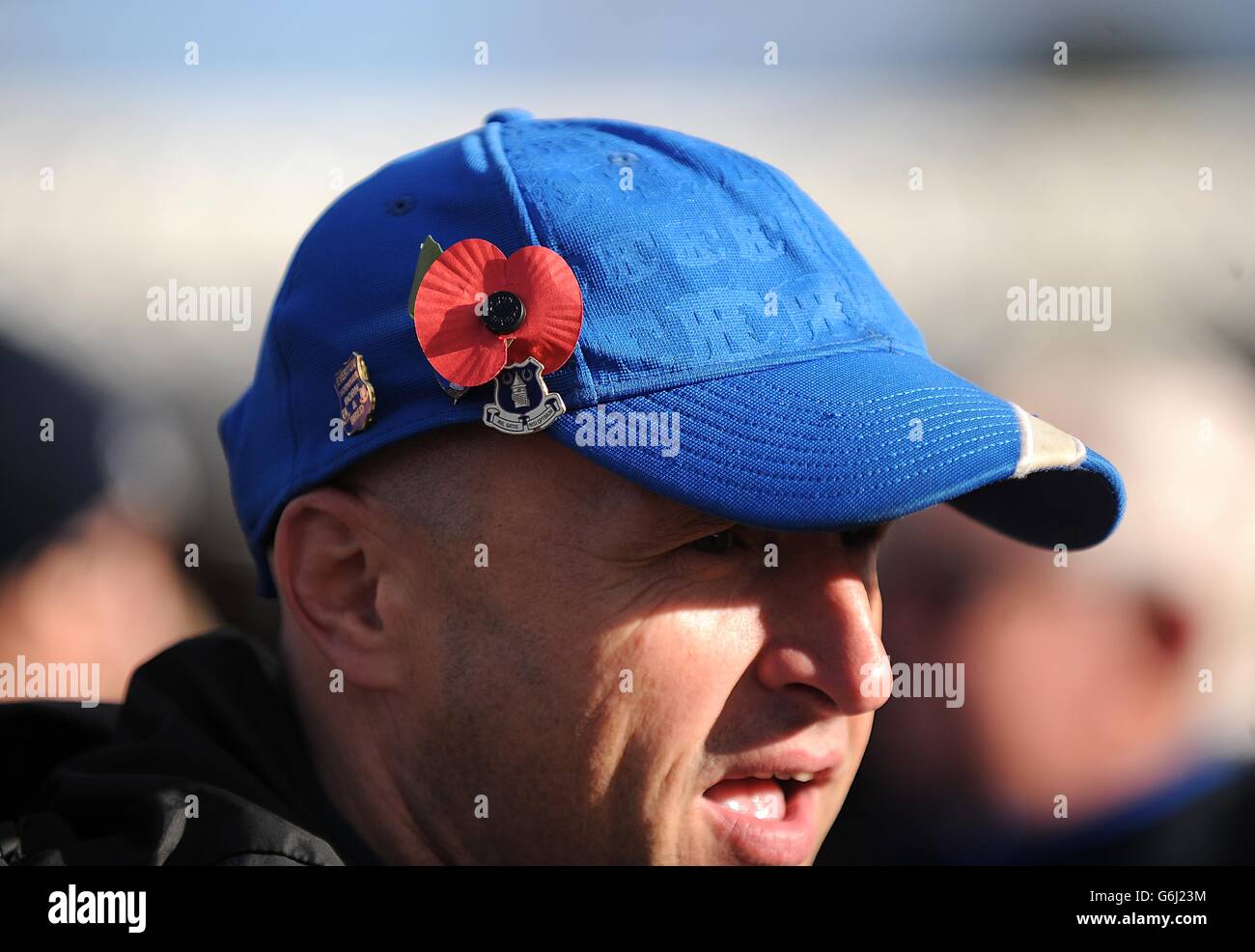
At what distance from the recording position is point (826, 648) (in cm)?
134

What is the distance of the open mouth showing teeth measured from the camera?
1355mm

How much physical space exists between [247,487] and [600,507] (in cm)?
53

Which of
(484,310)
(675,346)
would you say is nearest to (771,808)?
(675,346)

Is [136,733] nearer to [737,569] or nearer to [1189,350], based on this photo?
[737,569]

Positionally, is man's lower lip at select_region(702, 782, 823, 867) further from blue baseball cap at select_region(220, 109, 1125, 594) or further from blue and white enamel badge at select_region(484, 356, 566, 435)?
blue and white enamel badge at select_region(484, 356, 566, 435)

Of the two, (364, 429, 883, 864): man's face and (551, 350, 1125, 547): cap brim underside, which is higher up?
(551, 350, 1125, 547): cap brim underside

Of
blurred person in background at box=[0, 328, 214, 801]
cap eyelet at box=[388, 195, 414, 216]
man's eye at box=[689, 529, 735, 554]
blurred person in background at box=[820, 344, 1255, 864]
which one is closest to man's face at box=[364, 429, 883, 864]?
man's eye at box=[689, 529, 735, 554]

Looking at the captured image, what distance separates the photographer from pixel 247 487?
158 cm

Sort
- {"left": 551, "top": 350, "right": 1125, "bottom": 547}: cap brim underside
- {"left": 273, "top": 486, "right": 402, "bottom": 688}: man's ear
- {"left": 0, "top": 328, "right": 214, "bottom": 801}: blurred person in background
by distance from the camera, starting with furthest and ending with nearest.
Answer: {"left": 0, "top": 328, "right": 214, "bottom": 801}: blurred person in background < {"left": 273, "top": 486, "right": 402, "bottom": 688}: man's ear < {"left": 551, "top": 350, "right": 1125, "bottom": 547}: cap brim underside

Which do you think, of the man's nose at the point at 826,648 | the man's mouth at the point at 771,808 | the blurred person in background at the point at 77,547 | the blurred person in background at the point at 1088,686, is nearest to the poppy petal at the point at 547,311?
the man's nose at the point at 826,648

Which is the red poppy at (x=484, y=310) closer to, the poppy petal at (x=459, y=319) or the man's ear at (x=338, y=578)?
the poppy petal at (x=459, y=319)

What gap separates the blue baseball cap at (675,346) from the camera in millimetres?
1287
